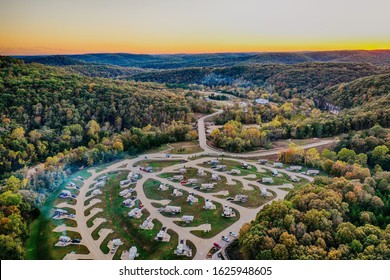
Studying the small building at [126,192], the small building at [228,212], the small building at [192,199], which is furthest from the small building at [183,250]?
the small building at [126,192]

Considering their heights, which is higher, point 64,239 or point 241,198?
point 64,239

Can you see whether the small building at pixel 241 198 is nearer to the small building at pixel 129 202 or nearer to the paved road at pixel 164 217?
the paved road at pixel 164 217

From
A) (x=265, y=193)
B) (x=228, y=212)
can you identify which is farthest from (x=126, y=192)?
(x=265, y=193)

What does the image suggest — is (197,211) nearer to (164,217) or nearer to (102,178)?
(164,217)

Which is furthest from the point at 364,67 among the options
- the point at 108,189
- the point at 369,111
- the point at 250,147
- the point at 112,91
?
the point at 108,189
